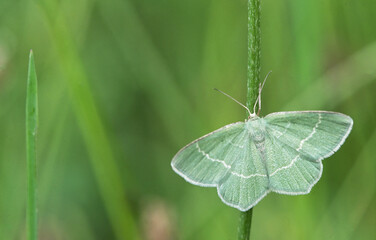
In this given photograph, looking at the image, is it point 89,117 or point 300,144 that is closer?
point 300,144

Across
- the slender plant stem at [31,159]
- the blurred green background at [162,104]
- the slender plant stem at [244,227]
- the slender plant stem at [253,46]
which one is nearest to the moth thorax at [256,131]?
the blurred green background at [162,104]

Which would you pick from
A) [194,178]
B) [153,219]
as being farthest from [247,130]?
[153,219]

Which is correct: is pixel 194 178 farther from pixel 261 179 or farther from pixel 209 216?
pixel 209 216

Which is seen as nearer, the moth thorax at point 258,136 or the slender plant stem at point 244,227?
the slender plant stem at point 244,227

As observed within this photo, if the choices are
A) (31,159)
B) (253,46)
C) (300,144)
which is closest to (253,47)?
(253,46)

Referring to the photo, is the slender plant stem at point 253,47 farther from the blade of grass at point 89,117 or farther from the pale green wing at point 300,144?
the blade of grass at point 89,117

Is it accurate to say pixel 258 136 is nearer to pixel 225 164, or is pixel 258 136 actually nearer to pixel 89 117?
pixel 225 164
